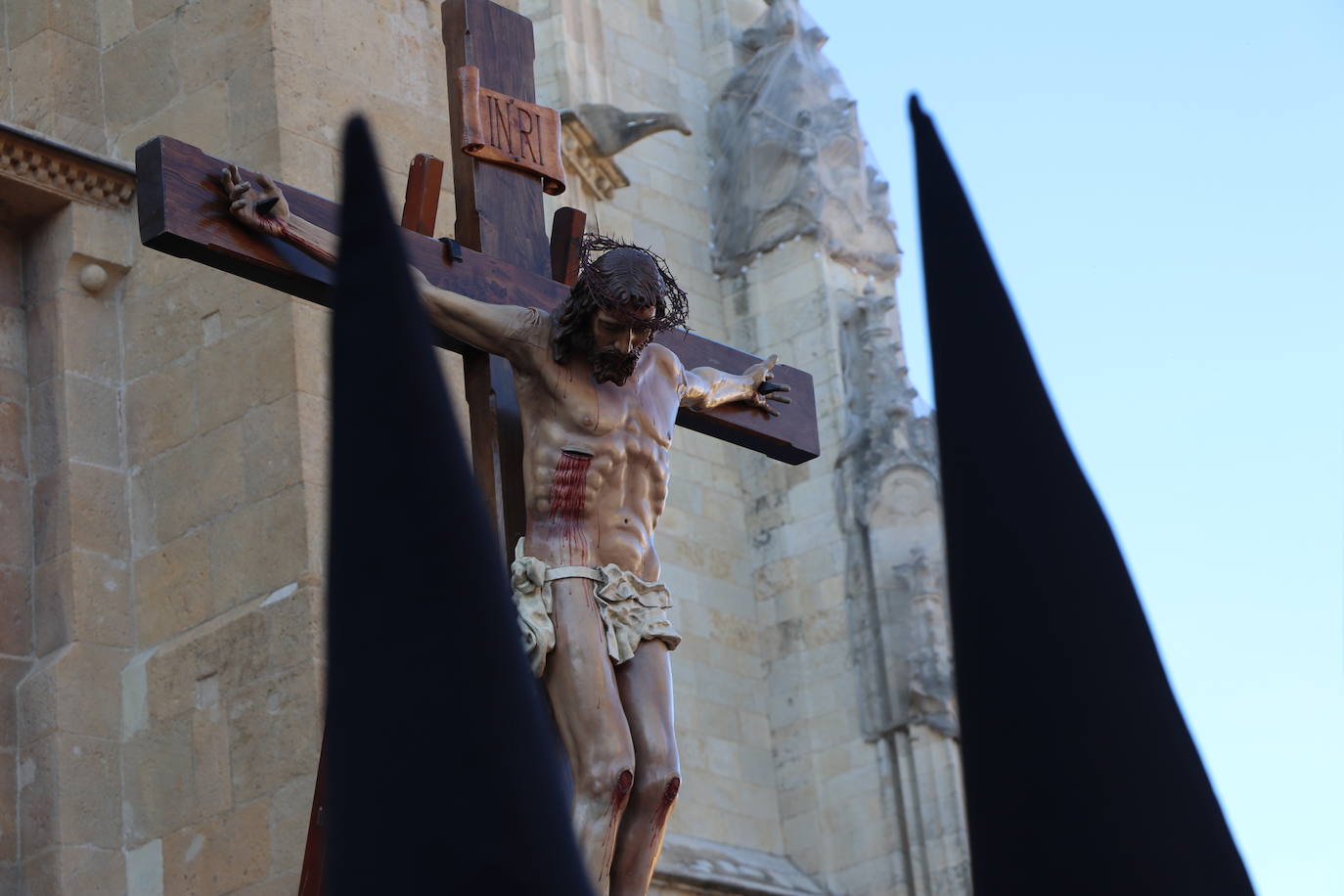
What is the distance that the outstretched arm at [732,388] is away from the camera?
470 cm

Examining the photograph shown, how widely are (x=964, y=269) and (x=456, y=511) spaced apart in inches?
24.2

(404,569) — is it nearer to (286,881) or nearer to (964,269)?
(964,269)

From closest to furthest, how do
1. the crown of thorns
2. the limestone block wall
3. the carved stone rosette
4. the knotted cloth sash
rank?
1. the knotted cloth sash
2. the crown of thorns
3. the limestone block wall
4. the carved stone rosette

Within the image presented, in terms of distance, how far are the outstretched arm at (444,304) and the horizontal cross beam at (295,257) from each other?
0.03 m

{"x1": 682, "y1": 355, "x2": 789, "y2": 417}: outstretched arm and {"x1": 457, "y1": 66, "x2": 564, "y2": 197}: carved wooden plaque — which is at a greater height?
{"x1": 457, "y1": 66, "x2": 564, "y2": 197}: carved wooden plaque

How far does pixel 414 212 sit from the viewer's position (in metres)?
4.62

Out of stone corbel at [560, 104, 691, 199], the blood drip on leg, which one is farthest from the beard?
stone corbel at [560, 104, 691, 199]

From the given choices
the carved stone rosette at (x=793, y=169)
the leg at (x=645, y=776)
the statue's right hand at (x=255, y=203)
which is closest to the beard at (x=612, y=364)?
the leg at (x=645, y=776)

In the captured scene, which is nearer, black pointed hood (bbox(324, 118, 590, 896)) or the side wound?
black pointed hood (bbox(324, 118, 590, 896))

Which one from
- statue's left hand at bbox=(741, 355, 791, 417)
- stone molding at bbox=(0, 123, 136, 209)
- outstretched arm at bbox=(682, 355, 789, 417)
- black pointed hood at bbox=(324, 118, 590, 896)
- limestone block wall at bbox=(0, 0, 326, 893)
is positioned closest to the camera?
black pointed hood at bbox=(324, 118, 590, 896)

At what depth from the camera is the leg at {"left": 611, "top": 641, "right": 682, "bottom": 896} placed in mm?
3924

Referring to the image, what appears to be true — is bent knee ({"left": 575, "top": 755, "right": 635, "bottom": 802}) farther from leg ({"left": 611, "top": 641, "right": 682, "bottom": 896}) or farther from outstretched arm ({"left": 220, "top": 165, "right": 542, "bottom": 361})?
outstretched arm ({"left": 220, "top": 165, "right": 542, "bottom": 361})

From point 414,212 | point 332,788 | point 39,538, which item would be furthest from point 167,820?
point 332,788

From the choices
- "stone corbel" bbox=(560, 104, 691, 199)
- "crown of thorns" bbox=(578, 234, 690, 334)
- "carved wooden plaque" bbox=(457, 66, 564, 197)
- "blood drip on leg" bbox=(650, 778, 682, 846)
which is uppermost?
"stone corbel" bbox=(560, 104, 691, 199)
